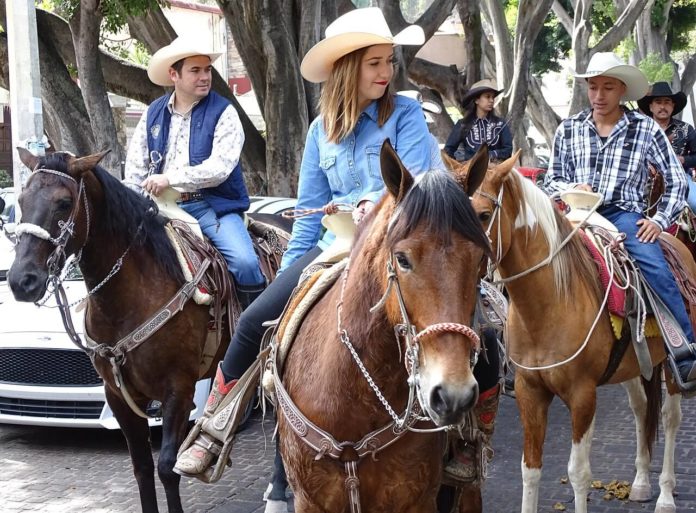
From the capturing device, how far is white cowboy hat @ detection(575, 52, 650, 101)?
599cm

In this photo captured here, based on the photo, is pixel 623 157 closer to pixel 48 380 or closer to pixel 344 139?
pixel 344 139

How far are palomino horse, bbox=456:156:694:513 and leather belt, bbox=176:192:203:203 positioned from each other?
7.01ft

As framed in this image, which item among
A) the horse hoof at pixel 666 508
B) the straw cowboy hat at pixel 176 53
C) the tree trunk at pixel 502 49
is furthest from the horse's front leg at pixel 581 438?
the tree trunk at pixel 502 49

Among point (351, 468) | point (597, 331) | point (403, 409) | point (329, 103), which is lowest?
point (597, 331)

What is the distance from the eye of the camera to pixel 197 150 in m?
6.04

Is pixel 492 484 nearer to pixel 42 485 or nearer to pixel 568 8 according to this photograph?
pixel 42 485

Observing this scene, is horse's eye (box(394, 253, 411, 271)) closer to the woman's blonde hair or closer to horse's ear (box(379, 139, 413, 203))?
horse's ear (box(379, 139, 413, 203))

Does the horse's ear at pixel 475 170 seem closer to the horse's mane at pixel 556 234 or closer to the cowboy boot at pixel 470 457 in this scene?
the cowboy boot at pixel 470 457

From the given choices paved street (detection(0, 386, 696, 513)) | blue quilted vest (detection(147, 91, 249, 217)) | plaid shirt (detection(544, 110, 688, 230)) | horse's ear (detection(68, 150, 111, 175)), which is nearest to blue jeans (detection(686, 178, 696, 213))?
paved street (detection(0, 386, 696, 513))

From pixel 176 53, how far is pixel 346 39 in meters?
2.24

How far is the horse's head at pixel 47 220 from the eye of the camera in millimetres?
4898

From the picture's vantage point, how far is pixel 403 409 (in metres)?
3.33

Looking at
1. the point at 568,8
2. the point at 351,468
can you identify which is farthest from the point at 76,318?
the point at 568,8

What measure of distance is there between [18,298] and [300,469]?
7.02 ft
